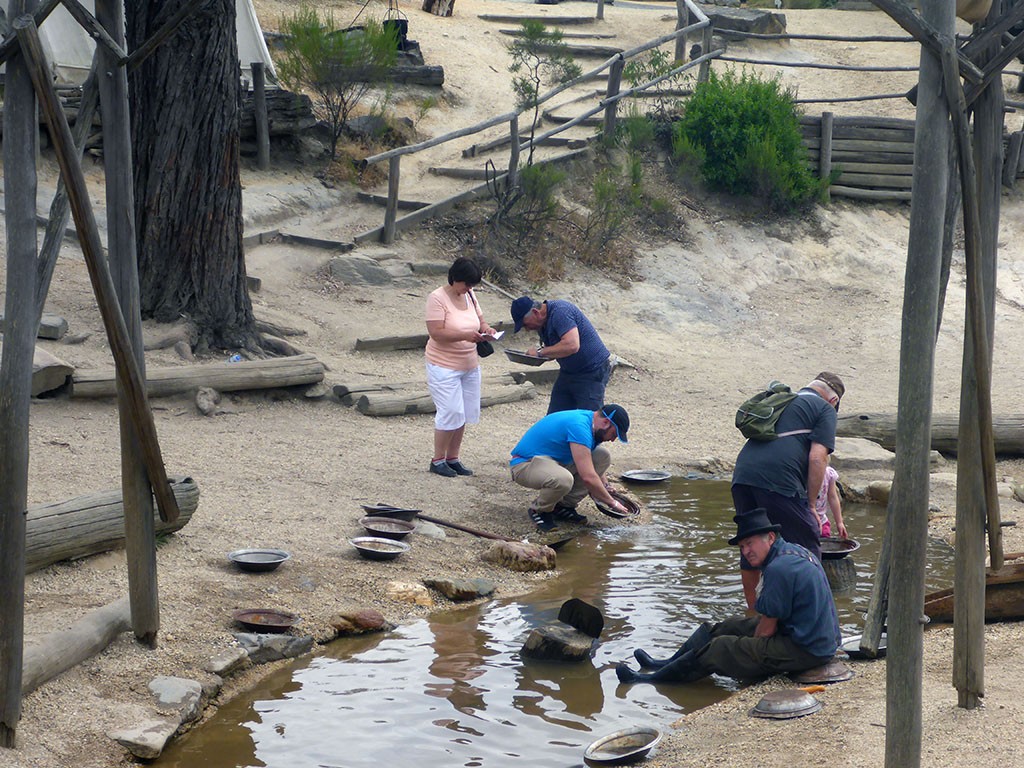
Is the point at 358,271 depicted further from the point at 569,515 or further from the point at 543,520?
the point at 543,520

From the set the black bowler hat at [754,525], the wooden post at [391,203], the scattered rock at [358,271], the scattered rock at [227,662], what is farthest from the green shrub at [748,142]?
the scattered rock at [227,662]

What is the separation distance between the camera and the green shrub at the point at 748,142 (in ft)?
58.4

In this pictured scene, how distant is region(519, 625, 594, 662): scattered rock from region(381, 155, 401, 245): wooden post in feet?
32.2

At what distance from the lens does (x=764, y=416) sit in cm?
702

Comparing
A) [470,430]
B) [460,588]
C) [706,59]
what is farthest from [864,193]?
[460,588]

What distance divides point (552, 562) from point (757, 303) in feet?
31.1

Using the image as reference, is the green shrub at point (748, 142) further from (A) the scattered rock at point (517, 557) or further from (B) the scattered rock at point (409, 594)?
(B) the scattered rock at point (409, 594)

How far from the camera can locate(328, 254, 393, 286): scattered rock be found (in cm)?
1457

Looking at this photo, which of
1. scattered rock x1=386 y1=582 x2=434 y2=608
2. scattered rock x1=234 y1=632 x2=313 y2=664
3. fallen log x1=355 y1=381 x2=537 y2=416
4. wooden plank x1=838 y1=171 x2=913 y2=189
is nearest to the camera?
scattered rock x1=234 y1=632 x2=313 y2=664

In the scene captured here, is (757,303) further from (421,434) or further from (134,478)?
(134,478)

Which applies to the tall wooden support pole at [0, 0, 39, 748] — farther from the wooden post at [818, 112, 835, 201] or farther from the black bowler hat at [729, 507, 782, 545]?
the wooden post at [818, 112, 835, 201]

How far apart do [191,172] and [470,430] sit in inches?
141

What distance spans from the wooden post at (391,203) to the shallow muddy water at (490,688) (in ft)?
26.9

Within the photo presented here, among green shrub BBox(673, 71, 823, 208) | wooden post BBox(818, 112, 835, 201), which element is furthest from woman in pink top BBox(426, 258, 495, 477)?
wooden post BBox(818, 112, 835, 201)
